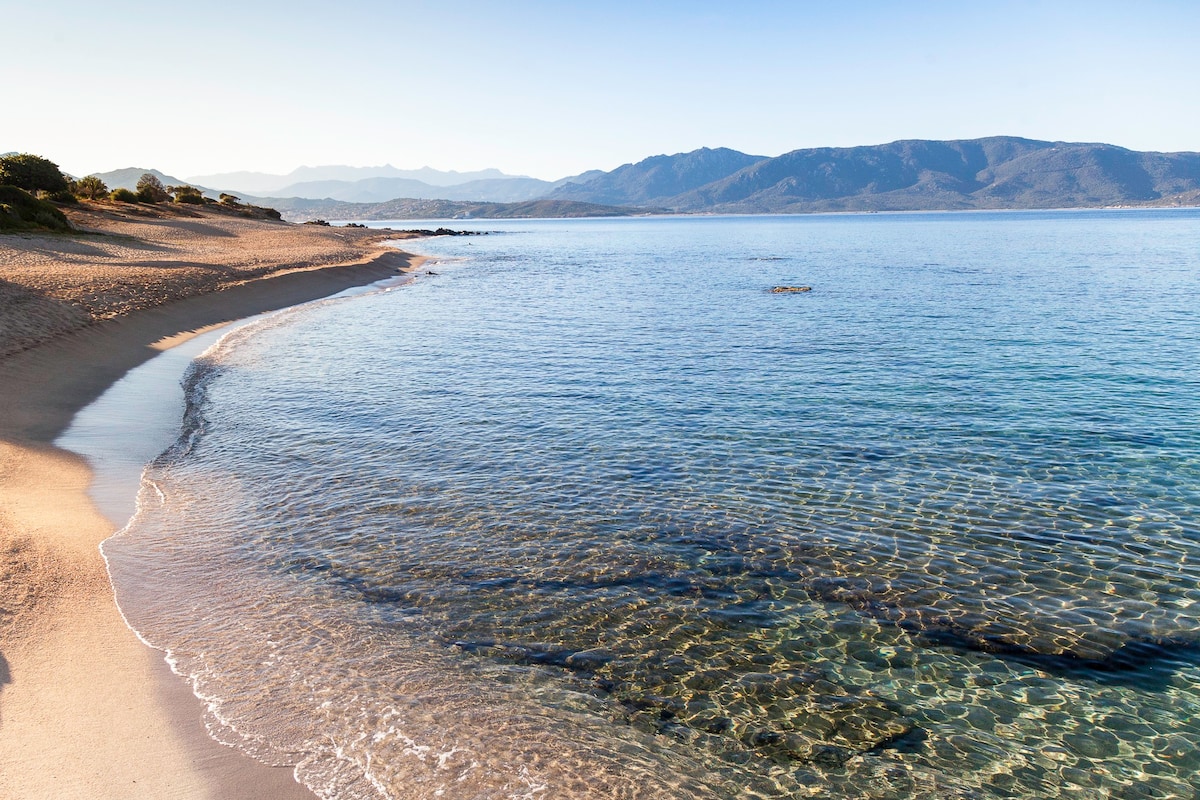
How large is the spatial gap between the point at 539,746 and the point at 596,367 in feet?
66.9

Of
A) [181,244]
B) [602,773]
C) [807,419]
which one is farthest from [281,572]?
[181,244]

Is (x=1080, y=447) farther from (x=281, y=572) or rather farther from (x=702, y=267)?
(x=702, y=267)

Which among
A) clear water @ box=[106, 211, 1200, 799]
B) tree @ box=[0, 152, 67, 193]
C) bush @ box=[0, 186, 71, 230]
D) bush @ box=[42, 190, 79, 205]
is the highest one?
tree @ box=[0, 152, 67, 193]

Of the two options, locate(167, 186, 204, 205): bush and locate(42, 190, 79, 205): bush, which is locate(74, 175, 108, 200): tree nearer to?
locate(42, 190, 79, 205): bush

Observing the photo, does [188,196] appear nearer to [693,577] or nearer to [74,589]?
[74,589]

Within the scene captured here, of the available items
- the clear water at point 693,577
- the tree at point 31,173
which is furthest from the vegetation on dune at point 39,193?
the clear water at point 693,577

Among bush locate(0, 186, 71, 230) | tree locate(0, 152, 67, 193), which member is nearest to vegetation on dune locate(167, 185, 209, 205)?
tree locate(0, 152, 67, 193)

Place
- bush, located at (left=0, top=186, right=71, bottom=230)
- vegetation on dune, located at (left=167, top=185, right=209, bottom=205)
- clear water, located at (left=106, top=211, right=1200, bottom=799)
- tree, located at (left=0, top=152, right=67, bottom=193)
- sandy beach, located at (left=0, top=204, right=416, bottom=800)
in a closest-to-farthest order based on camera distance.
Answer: sandy beach, located at (left=0, top=204, right=416, bottom=800), clear water, located at (left=106, top=211, right=1200, bottom=799), bush, located at (left=0, top=186, right=71, bottom=230), tree, located at (left=0, top=152, right=67, bottom=193), vegetation on dune, located at (left=167, top=185, right=209, bottom=205)

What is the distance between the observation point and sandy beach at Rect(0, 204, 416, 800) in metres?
7.02

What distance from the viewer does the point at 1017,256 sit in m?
81.1

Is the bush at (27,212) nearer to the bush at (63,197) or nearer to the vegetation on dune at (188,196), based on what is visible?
the bush at (63,197)

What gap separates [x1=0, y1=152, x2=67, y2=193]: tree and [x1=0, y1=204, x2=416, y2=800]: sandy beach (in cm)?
2509

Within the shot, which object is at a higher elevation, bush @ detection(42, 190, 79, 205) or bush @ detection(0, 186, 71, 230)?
bush @ detection(42, 190, 79, 205)

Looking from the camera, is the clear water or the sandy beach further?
the clear water
